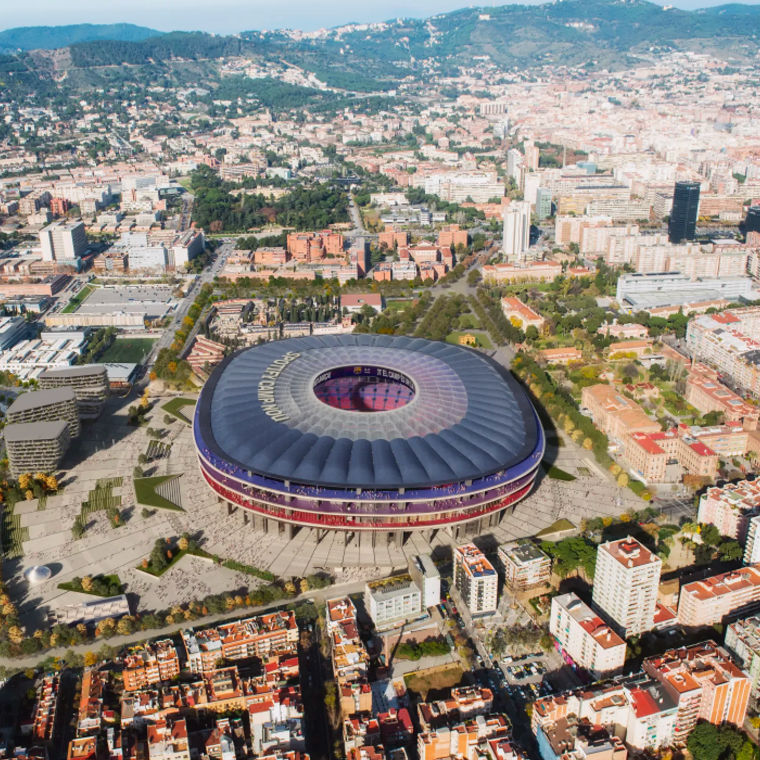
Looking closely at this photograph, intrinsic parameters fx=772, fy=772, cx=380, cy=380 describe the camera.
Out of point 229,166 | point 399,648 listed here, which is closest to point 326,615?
point 399,648

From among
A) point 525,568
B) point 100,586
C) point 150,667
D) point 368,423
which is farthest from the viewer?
point 368,423

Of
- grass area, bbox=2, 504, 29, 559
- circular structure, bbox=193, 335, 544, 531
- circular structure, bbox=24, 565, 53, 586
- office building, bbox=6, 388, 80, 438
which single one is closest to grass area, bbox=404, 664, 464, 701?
circular structure, bbox=193, 335, 544, 531

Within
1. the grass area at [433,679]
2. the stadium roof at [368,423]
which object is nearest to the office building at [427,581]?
the grass area at [433,679]

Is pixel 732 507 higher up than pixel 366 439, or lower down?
lower down

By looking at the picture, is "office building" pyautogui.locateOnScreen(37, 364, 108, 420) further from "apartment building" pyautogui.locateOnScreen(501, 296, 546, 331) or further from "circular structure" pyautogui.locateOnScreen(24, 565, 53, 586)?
"apartment building" pyautogui.locateOnScreen(501, 296, 546, 331)

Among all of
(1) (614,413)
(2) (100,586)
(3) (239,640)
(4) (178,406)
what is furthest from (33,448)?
(1) (614,413)

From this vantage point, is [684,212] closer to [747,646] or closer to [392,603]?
[747,646]
